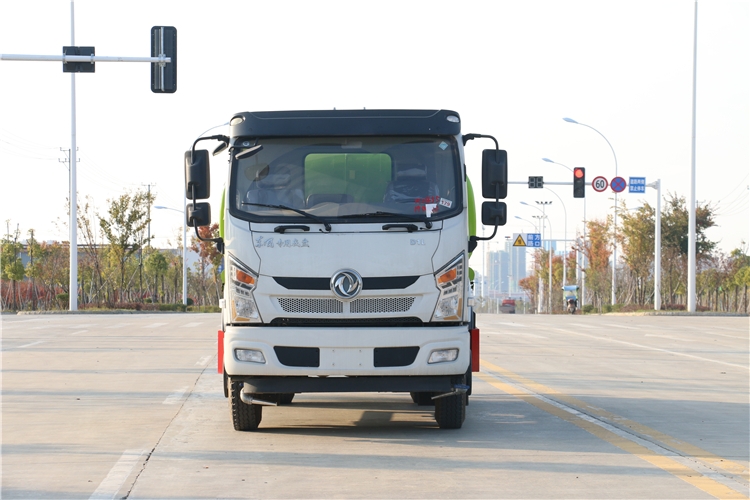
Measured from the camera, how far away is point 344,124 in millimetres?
8289

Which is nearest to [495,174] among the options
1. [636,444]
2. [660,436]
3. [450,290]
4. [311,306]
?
[450,290]

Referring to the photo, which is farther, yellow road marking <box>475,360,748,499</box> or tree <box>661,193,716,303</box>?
tree <box>661,193,716,303</box>

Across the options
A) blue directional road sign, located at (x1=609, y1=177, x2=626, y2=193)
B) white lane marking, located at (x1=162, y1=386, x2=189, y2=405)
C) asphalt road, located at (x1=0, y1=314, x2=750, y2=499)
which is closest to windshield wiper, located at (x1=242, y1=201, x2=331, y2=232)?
asphalt road, located at (x1=0, y1=314, x2=750, y2=499)

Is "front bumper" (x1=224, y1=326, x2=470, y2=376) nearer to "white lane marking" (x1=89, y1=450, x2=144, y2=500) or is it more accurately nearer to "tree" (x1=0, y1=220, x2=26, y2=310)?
"white lane marking" (x1=89, y1=450, x2=144, y2=500)

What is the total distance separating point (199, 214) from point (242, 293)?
2.91ft

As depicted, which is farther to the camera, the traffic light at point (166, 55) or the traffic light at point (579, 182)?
the traffic light at point (579, 182)

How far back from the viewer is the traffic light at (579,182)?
133 ft

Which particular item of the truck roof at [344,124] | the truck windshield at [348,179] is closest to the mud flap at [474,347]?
the truck windshield at [348,179]

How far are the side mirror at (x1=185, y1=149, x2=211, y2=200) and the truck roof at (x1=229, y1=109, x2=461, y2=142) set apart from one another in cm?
36

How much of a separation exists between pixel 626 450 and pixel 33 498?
14.6ft

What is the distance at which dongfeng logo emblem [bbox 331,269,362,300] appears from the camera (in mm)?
7844

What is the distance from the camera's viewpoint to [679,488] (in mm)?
6332

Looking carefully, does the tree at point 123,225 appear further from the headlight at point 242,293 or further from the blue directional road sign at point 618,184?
the headlight at point 242,293

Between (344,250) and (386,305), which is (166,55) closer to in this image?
(344,250)
